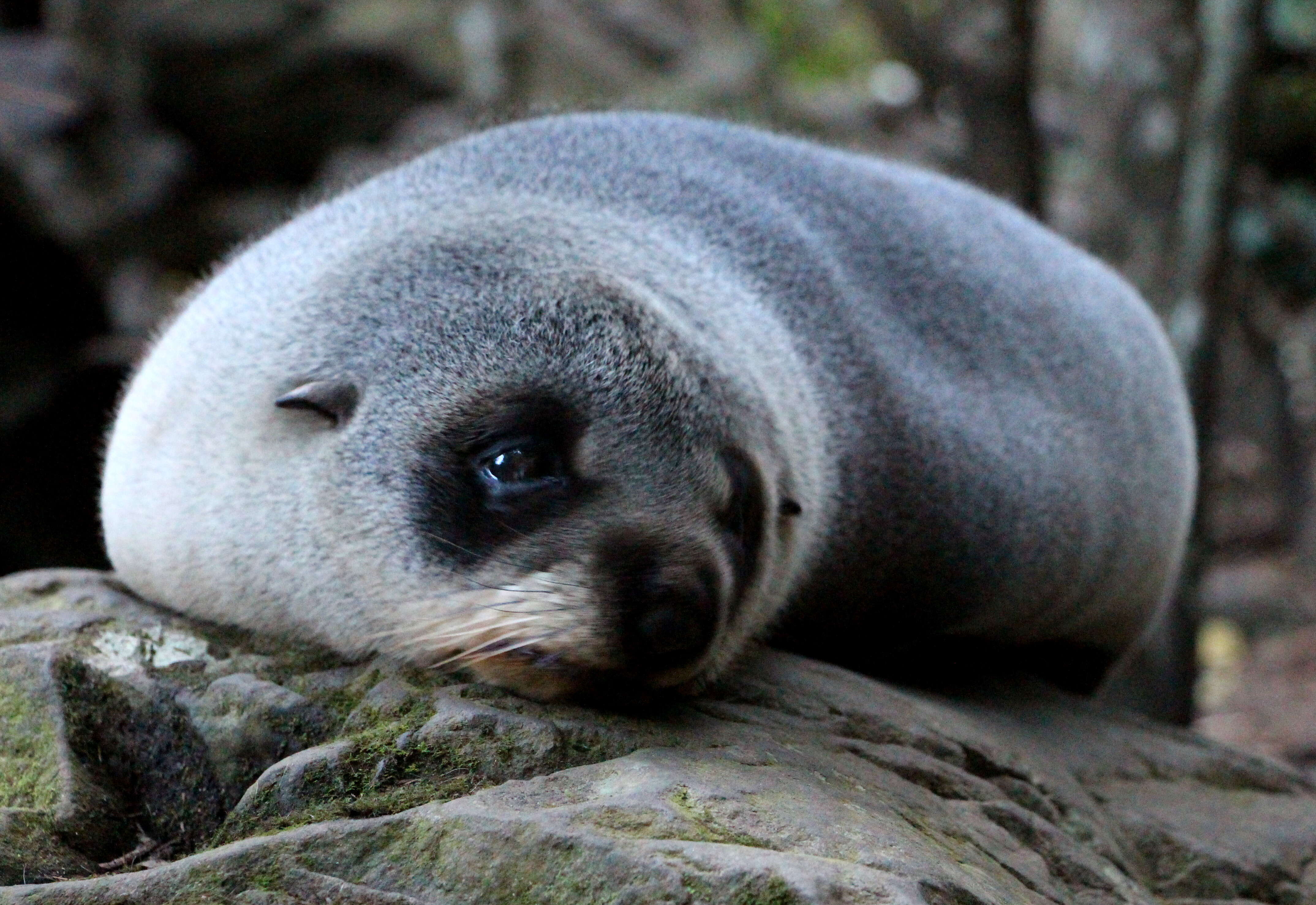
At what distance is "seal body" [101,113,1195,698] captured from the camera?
3230mm

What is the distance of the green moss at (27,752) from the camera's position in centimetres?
298

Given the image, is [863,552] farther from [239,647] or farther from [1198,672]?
[1198,672]

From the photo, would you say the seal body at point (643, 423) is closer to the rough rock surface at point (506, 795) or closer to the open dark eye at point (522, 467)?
the open dark eye at point (522, 467)

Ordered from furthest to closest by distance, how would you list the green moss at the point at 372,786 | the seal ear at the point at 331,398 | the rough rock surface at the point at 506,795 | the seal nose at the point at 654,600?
the seal ear at the point at 331,398
the seal nose at the point at 654,600
the green moss at the point at 372,786
the rough rock surface at the point at 506,795

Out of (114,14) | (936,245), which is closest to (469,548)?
(936,245)

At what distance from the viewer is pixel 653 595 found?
3100 mm

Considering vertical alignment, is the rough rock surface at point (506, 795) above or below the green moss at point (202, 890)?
above

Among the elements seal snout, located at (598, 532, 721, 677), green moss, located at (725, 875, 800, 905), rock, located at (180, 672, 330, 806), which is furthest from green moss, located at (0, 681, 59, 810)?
green moss, located at (725, 875, 800, 905)

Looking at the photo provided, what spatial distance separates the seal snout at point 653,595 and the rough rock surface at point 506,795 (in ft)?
0.64

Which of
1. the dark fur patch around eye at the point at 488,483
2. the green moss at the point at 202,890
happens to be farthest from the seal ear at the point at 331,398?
the green moss at the point at 202,890

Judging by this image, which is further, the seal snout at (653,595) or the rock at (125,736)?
the seal snout at (653,595)

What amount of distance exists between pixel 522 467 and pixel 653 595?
→ 0.43 m

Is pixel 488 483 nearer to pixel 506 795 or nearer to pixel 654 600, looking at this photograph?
pixel 654 600

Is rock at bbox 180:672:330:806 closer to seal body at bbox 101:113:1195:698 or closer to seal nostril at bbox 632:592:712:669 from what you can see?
seal body at bbox 101:113:1195:698
